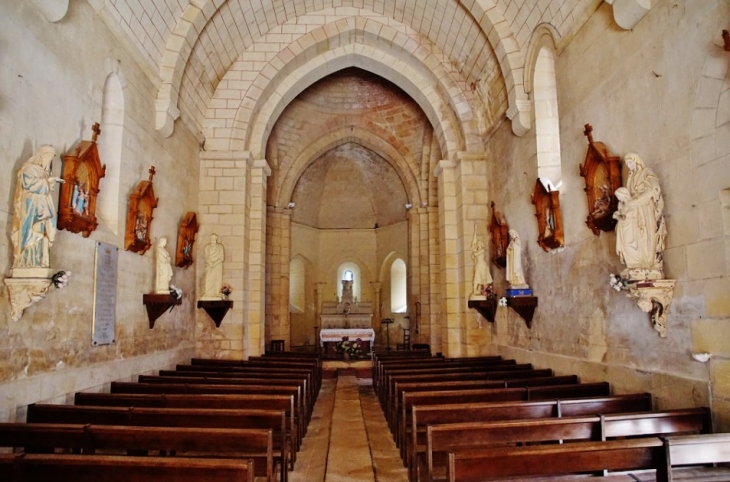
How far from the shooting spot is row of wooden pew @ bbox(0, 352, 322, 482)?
9.31ft

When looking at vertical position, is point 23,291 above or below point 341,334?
above

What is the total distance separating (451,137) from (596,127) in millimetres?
5224

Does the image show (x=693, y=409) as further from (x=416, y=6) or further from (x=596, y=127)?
(x=416, y=6)

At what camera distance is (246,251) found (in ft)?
36.9

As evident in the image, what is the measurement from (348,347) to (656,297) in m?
10.6

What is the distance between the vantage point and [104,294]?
670 cm

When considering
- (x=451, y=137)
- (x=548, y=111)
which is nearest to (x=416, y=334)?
(x=451, y=137)

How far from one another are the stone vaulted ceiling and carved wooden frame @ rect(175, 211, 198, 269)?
181 centimetres

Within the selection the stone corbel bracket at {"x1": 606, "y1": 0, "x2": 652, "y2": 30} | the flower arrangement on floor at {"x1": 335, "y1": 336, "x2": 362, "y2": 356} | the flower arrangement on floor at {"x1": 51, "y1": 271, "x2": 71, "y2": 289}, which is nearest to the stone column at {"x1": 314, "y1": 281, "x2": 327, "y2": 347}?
the flower arrangement on floor at {"x1": 335, "y1": 336, "x2": 362, "y2": 356}

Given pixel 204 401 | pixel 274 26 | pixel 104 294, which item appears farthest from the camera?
pixel 274 26

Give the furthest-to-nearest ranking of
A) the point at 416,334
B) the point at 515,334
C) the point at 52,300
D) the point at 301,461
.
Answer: the point at 416,334
the point at 515,334
the point at 301,461
the point at 52,300

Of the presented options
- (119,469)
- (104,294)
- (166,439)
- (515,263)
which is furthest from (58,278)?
(515,263)

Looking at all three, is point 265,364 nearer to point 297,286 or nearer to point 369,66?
point 369,66

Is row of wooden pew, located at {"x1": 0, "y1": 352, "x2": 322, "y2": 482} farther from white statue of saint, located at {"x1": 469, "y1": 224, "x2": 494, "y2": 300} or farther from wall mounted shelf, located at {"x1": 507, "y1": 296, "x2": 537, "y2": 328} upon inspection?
white statue of saint, located at {"x1": 469, "y1": 224, "x2": 494, "y2": 300}
